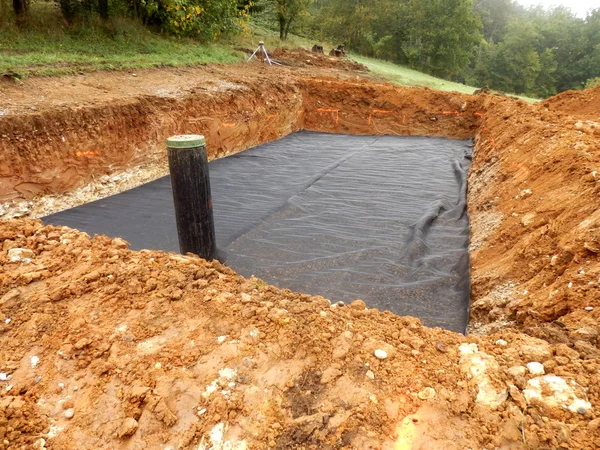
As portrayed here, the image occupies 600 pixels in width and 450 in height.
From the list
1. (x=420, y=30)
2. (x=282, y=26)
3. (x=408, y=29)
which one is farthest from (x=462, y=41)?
(x=282, y=26)

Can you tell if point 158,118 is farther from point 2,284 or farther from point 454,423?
point 454,423

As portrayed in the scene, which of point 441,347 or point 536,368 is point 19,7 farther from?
point 536,368

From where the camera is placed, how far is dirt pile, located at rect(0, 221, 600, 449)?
1898mm

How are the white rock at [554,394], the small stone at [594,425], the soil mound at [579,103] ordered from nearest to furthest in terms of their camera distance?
the small stone at [594,425] < the white rock at [554,394] < the soil mound at [579,103]

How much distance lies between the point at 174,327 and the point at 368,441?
1.43 m

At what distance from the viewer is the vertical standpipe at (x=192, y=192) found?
445cm

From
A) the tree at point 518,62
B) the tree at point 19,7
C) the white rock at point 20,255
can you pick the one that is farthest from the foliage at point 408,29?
the white rock at point 20,255

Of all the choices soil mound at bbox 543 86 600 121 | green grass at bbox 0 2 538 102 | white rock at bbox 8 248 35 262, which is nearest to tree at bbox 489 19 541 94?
soil mound at bbox 543 86 600 121

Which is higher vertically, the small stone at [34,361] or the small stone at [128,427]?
the small stone at [34,361]

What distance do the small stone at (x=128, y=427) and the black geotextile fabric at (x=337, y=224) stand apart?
2592 mm

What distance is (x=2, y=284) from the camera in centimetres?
293

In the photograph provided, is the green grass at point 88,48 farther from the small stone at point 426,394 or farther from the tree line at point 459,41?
the tree line at point 459,41

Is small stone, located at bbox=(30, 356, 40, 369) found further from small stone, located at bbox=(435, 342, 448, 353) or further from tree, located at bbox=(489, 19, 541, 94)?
tree, located at bbox=(489, 19, 541, 94)

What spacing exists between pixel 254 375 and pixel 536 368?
61.8 inches
